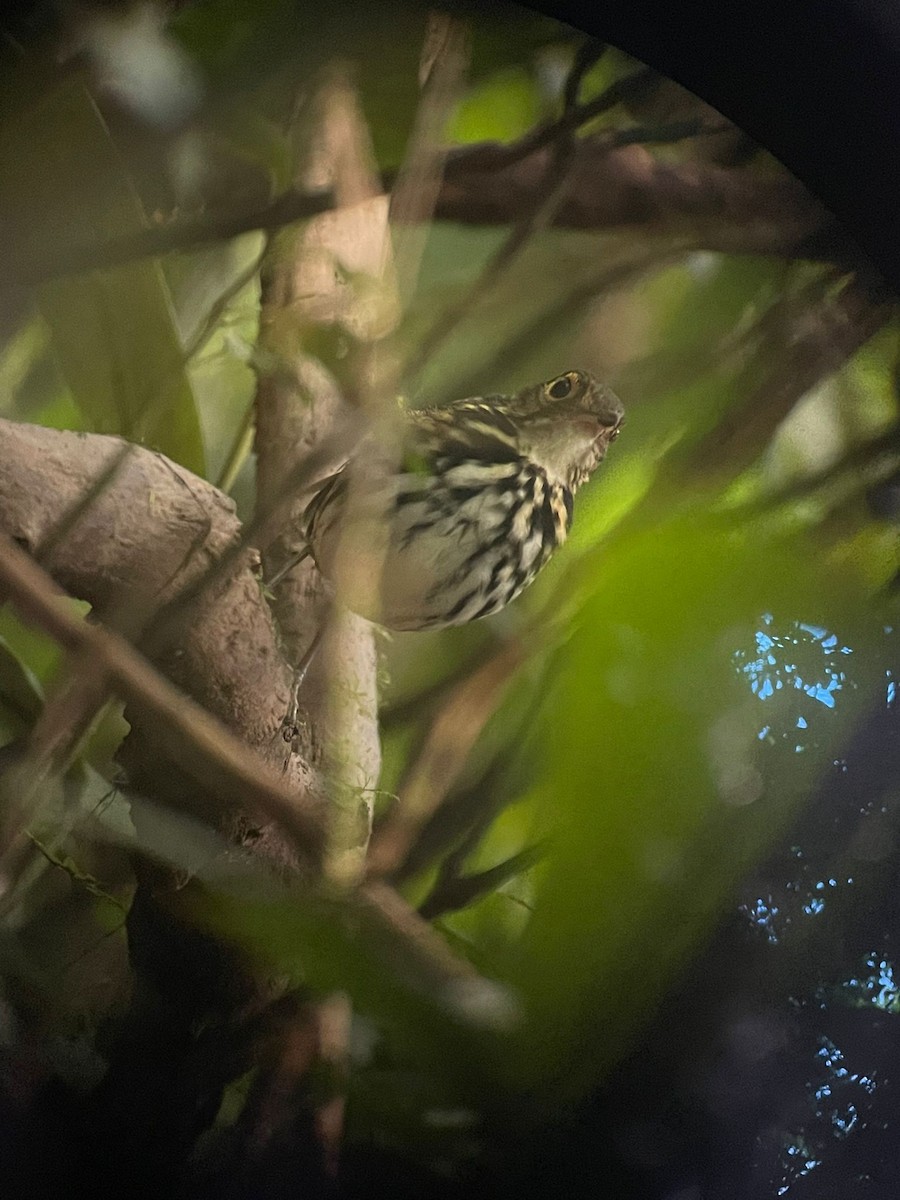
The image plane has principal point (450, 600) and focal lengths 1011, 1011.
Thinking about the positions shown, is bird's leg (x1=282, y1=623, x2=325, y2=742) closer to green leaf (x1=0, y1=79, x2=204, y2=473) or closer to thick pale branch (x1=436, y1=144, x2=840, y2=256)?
green leaf (x1=0, y1=79, x2=204, y2=473)

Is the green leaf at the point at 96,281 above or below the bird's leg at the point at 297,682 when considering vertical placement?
above

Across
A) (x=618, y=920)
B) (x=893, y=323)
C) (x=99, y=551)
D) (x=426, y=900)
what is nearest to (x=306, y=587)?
(x=99, y=551)

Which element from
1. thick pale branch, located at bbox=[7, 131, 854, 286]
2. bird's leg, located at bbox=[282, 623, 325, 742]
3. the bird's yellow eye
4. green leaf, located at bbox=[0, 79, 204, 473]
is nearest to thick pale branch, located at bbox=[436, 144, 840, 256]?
thick pale branch, located at bbox=[7, 131, 854, 286]

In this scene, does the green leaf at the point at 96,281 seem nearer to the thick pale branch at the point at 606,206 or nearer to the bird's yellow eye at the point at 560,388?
the thick pale branch at the point at 606,206

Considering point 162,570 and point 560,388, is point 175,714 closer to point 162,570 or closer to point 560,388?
point 162,570

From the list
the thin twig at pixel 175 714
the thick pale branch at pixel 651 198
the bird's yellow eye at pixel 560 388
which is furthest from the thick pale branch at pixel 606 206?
the thin twig at pixel 175 714

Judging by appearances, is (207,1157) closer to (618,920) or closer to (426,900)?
(426,900)

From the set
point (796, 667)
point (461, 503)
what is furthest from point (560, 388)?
point (796, 667)
